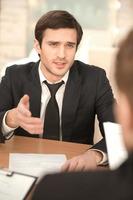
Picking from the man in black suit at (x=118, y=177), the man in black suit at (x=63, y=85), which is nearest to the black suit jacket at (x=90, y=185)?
the man in black suit at (x=118, y=177)

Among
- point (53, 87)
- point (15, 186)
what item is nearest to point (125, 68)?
point (15, 186)

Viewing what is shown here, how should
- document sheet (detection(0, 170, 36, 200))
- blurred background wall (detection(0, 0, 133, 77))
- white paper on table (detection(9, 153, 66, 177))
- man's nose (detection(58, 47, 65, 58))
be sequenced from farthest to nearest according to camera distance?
blurred background wall (detection(0, 0, 133, 77)), man's nose (detection(58, 47, 65, 58)), white paper on table (detection(9, 153, 66, 177)), document sheet (detection(0, 170, 36, 200))

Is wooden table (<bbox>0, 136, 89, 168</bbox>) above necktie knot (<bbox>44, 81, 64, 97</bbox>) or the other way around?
the other way around

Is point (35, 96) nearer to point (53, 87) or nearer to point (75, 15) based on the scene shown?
point (53, 87)

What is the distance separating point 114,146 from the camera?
45.2 inches

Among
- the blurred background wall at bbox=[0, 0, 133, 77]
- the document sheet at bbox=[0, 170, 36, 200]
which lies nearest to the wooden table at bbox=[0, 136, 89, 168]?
the document sheet at bbox=[0, 170, 36, 200]

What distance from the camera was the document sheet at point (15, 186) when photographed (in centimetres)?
103

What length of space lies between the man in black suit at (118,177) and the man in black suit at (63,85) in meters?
1.15

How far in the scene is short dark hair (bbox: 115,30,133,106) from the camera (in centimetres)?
52

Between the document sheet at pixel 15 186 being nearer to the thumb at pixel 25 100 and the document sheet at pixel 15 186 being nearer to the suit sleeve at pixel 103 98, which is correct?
the thumb at pixel 25 100

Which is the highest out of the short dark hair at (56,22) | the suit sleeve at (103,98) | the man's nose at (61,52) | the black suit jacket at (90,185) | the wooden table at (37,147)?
the short dark hair at (56,22)

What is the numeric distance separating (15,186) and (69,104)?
2.53 ft

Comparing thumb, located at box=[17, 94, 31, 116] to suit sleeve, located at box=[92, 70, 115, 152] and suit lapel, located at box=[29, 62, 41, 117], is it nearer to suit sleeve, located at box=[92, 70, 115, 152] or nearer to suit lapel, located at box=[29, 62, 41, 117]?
suit lapel, located at box=[29, 62, 41, 117]

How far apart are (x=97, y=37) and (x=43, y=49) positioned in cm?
123
